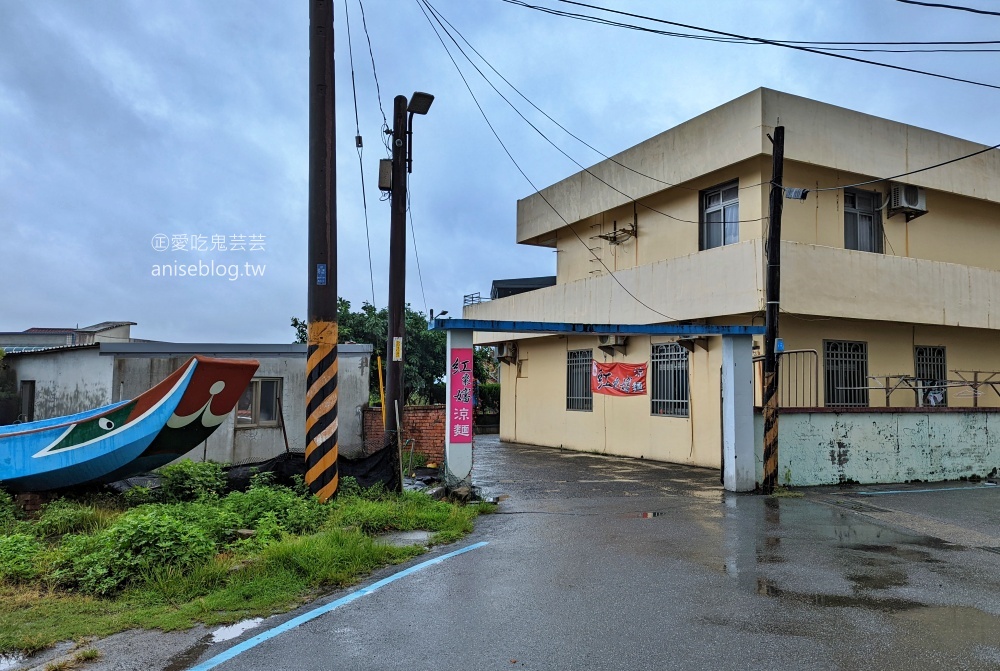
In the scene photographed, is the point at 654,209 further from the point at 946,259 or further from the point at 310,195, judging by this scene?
the point at 310,195

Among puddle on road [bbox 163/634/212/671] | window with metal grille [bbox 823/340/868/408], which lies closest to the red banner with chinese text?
window with metal grille [bbox 823/340/868/408]

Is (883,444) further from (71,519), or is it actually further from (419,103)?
(71,519)

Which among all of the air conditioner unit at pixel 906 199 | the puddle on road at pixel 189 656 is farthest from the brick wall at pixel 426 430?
the air conditioner unit at pixel 906 199

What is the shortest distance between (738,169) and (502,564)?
1139cm

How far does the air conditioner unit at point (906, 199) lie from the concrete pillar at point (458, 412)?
11.0 metres

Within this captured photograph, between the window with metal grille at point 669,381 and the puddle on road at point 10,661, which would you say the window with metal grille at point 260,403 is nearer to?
the window with metal grille at point 669,381

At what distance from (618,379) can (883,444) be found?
6648 millimetres

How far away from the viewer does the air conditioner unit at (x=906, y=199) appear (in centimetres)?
1655

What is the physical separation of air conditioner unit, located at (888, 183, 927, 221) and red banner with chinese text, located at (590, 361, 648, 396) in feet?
21.9

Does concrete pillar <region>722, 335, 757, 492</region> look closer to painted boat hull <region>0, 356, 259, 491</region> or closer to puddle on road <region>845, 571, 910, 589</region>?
puddle on road <region>845, 571, 910, 589</region>

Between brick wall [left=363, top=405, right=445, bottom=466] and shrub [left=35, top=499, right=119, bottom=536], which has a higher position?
brick wall [left=363, top=405, right=445, bottom=466]

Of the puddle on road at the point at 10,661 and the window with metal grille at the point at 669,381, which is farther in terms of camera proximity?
the window with metal grille at the point at 669,381

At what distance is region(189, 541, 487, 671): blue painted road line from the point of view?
4777 millimetres

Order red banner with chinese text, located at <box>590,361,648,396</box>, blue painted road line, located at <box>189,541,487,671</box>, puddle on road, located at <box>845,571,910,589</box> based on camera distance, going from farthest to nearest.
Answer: red banner with chinese text, located at <box>590,361,648,396</box> → puddle on road, located at <box>845,571,910,589</box> → blue painted road line, located at <box>189,541,487,671</box>
